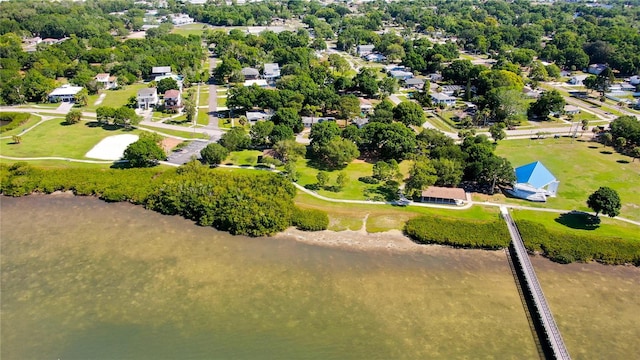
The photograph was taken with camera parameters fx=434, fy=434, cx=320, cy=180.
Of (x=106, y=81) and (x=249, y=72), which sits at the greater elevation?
(x=249, y=72)

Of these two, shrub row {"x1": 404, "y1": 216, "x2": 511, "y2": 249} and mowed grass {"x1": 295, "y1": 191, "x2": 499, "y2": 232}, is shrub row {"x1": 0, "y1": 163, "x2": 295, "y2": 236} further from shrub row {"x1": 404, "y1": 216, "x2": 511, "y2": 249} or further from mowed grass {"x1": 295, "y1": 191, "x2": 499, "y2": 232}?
shrub row {"x1": 404, "y1": 216, "x2": 511, "y2": 249}

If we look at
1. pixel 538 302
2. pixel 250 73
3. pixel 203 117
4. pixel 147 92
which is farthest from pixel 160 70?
pixel 538 302

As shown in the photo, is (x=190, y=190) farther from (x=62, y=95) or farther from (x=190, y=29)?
(x=190, y=29)

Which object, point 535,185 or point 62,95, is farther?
point 62,95

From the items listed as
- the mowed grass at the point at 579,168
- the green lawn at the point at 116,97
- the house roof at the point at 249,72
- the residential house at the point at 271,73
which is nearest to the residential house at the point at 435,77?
the residential house at the point at 271,73

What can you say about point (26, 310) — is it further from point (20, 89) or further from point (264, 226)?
point (20, 89)

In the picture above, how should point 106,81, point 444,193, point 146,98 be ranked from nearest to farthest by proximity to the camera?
point 444,193, point 146,98, point 106,81

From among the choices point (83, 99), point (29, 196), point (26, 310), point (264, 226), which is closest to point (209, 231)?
point (264, 226)
